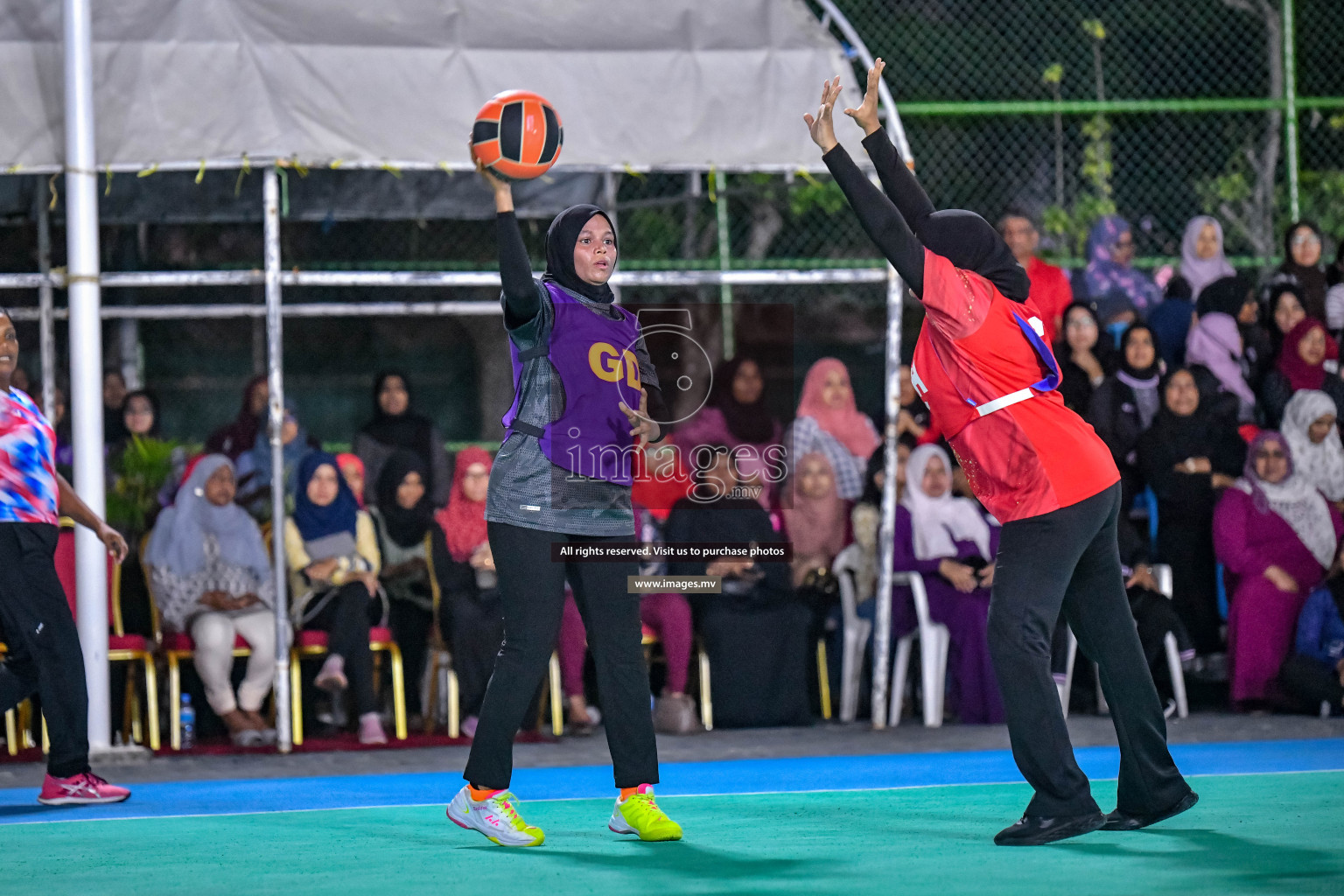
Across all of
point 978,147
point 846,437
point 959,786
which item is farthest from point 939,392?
point 978,147

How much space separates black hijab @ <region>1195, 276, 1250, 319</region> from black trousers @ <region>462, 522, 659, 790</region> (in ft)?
20.2

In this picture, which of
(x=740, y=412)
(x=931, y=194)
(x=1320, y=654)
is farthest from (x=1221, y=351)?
(x=931, y=194)

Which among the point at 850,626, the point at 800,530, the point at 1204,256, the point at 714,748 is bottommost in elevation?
the point at 714,748

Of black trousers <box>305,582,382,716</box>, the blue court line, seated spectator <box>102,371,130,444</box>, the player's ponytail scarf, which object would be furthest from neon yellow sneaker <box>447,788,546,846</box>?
seated spectator <box>102,371,130,444</box>

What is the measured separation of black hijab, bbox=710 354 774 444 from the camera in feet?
30.6

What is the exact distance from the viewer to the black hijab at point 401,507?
929 centimetres

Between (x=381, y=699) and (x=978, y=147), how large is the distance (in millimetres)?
6477

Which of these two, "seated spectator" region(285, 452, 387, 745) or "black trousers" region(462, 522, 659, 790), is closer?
"black trousers" region(462, 522, 659, 790)

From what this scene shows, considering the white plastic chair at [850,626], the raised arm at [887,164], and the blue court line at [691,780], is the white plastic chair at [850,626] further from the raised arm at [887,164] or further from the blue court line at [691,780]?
the raised arm at [887,164]

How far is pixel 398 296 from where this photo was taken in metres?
12.5

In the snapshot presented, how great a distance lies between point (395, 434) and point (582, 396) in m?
4.85

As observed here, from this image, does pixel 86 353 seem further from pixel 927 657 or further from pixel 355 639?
pixel 927 657

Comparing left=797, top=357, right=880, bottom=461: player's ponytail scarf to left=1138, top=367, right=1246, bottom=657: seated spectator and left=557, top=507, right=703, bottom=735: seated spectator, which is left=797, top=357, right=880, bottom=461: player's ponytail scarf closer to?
left=557, top=507, right=703, bottom=735: seated spectator

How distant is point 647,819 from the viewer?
5.20 meters
